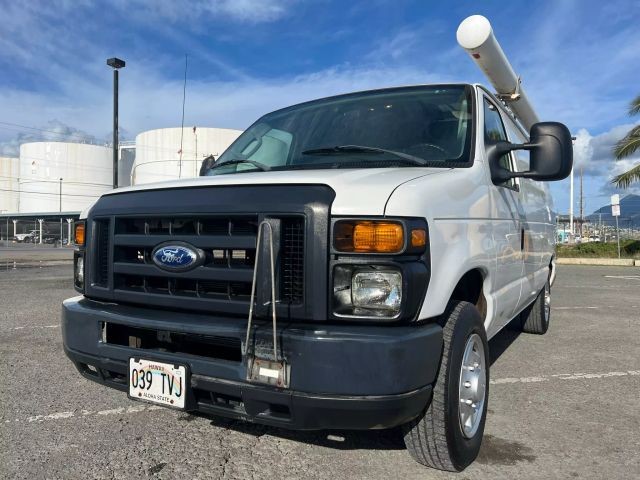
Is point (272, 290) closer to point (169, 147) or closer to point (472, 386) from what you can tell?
point (472, 386)

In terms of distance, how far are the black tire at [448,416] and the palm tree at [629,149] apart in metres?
21.2

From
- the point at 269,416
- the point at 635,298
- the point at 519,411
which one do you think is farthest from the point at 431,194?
the point at 635,298

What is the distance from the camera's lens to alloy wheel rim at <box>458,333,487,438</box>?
258 centimetres

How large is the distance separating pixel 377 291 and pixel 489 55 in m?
2.77

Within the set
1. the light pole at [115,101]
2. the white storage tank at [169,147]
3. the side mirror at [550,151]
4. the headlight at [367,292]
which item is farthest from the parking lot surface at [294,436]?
the white storage tank at [169,147]

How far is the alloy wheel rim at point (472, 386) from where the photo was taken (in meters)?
2.58

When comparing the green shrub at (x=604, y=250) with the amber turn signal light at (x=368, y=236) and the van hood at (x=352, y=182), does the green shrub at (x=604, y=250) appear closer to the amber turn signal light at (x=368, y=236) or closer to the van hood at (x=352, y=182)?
the van hood at (x=352, y=182)

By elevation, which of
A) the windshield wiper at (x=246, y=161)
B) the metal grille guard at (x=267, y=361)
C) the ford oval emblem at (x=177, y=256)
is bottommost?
the metal grille guard at (x=267, y=361)

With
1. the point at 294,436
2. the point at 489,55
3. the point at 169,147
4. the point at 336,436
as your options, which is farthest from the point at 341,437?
the point at 169,147

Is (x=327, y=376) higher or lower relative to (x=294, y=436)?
higher

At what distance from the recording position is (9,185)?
80.5 meters

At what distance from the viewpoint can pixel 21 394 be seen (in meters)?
3.75

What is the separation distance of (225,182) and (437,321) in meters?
1.16

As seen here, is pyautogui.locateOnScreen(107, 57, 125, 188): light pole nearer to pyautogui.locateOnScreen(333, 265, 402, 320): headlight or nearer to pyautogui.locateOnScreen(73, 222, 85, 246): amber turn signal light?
pyautogui.locateOnScreen(73, 222, 85, 246): amber turn signal light
